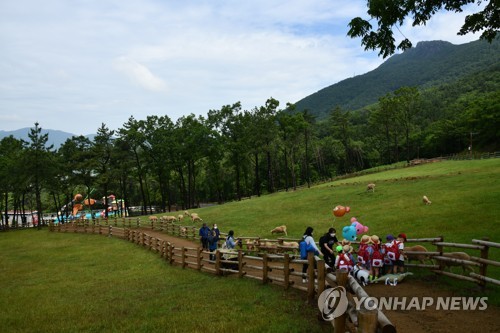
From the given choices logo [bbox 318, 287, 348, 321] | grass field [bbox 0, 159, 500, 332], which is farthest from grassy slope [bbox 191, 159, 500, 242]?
logo [bbox 318, 287, 348, 321]

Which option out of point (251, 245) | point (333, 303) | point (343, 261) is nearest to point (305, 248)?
point (343, 261)

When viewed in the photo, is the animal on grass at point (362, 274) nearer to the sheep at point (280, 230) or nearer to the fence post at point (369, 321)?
the fence post at point (369, 321)

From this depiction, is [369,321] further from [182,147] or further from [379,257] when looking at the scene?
[182,147]

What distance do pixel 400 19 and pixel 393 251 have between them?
23.9ft

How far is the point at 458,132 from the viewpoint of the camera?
80.9 metres

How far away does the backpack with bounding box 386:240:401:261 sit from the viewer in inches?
471

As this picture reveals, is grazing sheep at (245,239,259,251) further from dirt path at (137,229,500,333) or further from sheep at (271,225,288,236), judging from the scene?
dirt path at (137,229,500,333)

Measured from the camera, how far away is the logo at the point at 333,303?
6145 mm

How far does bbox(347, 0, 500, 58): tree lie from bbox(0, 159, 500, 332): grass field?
→ 7503 millimetres

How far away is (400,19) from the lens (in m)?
10.8

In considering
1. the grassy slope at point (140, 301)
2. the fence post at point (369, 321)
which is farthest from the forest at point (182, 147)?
the fence post at point (369, 321)

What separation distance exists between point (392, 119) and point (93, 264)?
214ft

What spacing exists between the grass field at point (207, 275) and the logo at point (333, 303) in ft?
1.66

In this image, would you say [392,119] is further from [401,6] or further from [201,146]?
[401,6]
